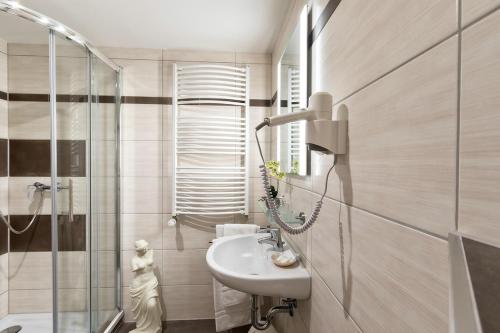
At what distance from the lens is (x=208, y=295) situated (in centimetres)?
235

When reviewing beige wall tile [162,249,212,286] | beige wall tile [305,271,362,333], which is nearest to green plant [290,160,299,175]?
beige wall tile [305,271,362,333]

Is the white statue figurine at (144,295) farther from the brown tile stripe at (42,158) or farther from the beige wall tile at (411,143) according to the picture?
the beige wall tile at (411,143)

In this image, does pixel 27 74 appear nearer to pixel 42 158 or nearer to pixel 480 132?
pixel 42 158

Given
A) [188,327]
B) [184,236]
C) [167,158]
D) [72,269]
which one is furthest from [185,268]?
[167,158]

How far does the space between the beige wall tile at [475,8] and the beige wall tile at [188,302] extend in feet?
7.88

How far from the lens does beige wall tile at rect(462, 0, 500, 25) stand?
35 centimetres

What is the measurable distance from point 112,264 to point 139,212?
0.45 m

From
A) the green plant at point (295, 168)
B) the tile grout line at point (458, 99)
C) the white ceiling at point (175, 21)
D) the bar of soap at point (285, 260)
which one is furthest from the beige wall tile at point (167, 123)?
the tile grout line at point (458, 99)

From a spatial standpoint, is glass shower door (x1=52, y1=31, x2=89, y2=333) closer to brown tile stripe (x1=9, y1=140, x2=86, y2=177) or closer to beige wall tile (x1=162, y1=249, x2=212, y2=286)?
brown tile stripe (x1=9, y1=140, x2=86, y2=177)

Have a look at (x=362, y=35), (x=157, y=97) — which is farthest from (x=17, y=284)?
(x=362, y=35)

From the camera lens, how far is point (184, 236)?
2.33 meters

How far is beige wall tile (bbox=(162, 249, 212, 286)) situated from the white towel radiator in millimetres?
381

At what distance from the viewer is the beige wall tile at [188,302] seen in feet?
7.63

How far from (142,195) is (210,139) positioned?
0.75m
